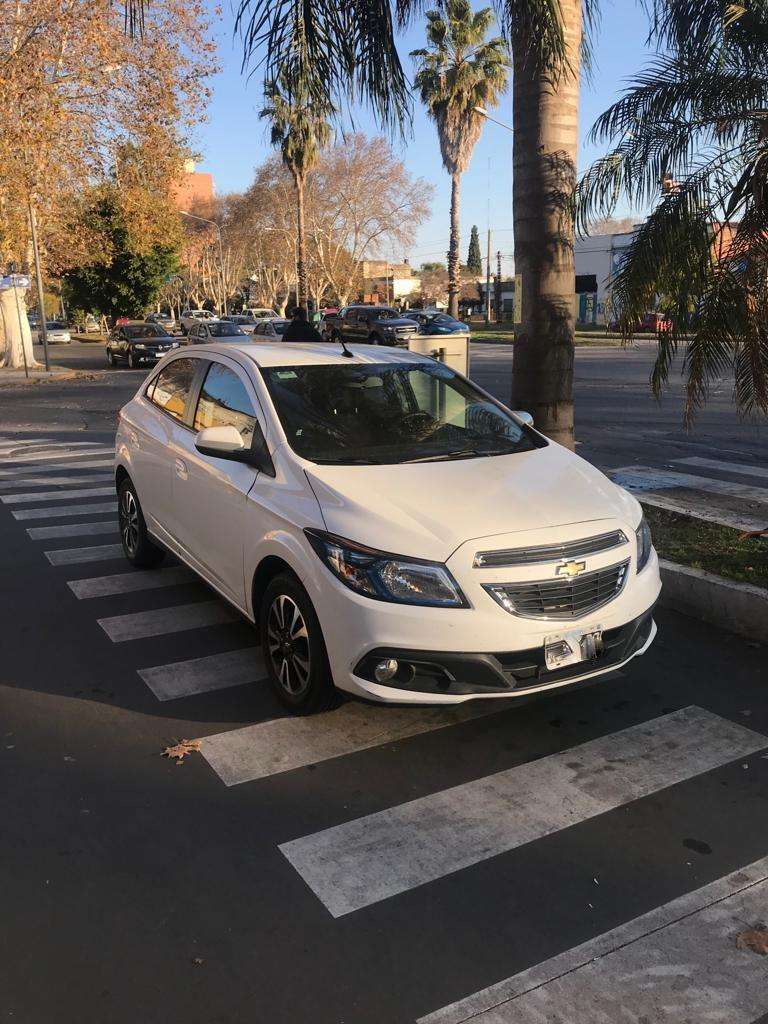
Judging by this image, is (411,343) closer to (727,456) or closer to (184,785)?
(727,456)

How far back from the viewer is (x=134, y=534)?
6590 millimetres

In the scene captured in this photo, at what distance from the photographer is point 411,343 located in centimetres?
973

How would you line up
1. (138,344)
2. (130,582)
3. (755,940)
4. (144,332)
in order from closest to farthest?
(755,940) → (130,582) → (138,344) → (144,332)

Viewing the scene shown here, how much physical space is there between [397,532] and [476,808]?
1159mm

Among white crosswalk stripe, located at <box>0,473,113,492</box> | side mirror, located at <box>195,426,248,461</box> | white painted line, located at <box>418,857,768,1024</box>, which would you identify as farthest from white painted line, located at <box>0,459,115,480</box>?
white painted line, located at <box>418,857,768,1024</box>

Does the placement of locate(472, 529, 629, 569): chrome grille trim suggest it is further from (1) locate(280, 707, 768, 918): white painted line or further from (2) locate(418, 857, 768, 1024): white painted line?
(2) locate(418, 857, 768, 1024): white painted line

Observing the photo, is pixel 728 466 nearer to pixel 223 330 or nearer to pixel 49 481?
pixel 49 481

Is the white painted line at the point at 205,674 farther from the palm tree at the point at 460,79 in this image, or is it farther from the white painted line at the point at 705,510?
the palm tree at the point at 460,79

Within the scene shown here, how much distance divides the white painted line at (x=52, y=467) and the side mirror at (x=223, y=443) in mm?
6924

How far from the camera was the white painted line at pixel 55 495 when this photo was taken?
9.29 meters

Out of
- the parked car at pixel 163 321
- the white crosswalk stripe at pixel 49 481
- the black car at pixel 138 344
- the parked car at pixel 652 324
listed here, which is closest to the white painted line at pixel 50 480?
the white crosswalk stripe at pixel 49 481

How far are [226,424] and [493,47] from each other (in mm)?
38431

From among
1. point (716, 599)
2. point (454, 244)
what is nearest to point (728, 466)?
point (716, 599)

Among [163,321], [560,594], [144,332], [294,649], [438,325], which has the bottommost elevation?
[294,649]
